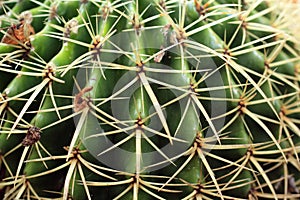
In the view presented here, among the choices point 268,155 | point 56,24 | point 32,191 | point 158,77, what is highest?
point 56,24

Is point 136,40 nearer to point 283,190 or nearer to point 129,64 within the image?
point 129,64

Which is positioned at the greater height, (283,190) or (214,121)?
(214,121)

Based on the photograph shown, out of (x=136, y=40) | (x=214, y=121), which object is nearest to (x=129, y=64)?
(x=136, y=40)

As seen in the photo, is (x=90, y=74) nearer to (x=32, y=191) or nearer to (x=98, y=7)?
(x=98, y=7)

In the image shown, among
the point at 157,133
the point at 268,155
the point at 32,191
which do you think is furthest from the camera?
the point at 268,155

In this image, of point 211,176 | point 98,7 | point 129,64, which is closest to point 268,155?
point 211,176

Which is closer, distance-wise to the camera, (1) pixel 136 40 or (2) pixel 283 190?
(1) pixel 136 40

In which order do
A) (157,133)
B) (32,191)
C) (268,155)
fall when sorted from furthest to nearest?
(268,155) → (32,191) → (157,133)
